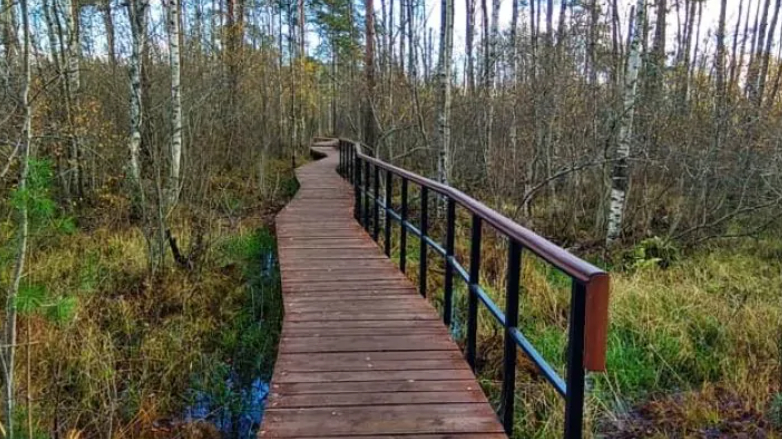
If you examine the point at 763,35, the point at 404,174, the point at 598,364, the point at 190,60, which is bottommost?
the point at 598,364

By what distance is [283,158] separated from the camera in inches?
728

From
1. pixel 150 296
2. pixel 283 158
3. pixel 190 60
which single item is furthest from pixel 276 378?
pixel 283 158

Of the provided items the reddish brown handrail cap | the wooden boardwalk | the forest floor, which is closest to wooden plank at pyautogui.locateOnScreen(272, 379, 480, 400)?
the wooden boardwalk

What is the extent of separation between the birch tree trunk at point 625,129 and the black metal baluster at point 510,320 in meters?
5.21

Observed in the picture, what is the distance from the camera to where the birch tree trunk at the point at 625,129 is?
7613 millimetres

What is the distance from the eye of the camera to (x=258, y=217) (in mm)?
10672

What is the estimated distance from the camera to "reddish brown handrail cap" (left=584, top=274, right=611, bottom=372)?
1.78 meters

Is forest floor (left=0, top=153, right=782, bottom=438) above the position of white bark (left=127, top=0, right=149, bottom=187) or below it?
below

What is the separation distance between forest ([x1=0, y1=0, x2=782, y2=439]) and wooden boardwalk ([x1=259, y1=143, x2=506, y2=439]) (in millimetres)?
801

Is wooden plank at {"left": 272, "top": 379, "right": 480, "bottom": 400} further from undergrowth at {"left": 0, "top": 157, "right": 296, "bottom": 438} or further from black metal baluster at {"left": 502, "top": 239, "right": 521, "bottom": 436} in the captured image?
undergrowth at {"left": 0, "top": 157, "right": 296, "bottom": 438}

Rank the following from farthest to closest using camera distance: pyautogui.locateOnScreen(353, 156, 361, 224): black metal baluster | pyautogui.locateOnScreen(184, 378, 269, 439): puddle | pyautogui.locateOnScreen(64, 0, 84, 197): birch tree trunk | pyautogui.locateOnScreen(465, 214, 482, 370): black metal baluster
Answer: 1. pyautogui.locateOnScreen(353, 156, 361, 224): black metal baluster
2. pyautogui.locateOnScreen(64, 0, 84, 197): birch tree trunk
3. pyautogui.locateOnScreen(184, 378, 269, 439): puddle
4. pyautogui.locateOnScreen(465, 214, 482, 370): black metal baluster

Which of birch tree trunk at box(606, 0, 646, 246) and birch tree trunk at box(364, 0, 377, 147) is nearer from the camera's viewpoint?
birch tree trunk at box(606, 0, 646, 246)

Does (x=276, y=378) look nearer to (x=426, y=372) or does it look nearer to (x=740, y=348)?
(x=426, y=372)

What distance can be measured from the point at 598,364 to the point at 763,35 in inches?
773
